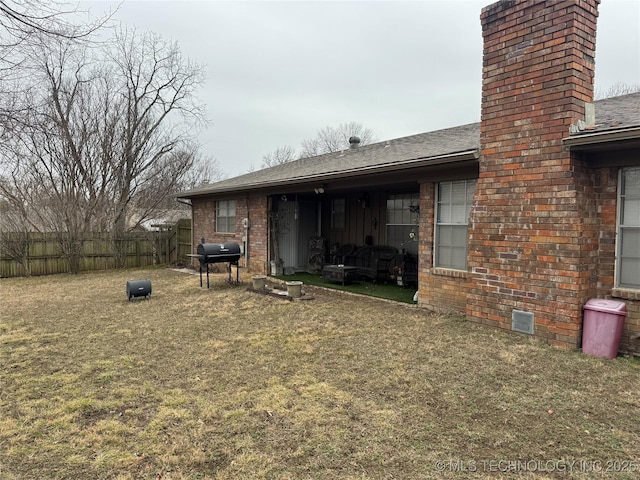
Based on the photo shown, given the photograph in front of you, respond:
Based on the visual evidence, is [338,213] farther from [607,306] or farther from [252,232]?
[607,306]

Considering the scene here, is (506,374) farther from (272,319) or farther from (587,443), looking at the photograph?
(272,319)

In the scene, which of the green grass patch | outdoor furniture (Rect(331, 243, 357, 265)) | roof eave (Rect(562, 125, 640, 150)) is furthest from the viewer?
outdoor furniture (Rect(331, 243, 357, 265))

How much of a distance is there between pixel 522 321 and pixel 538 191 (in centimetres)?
168

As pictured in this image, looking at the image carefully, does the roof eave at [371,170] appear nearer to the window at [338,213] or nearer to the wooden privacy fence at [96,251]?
the window at [338,213]

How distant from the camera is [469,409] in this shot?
326 centimetres

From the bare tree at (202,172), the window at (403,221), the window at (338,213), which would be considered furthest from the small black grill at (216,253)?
the bare tree at (202,172)

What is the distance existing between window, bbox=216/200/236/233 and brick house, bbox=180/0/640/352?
7.35 m

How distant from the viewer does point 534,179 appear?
4.97 meters

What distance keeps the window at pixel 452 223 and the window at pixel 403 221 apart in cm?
288

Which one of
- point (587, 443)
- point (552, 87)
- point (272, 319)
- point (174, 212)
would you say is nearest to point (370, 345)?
point (272, 319)

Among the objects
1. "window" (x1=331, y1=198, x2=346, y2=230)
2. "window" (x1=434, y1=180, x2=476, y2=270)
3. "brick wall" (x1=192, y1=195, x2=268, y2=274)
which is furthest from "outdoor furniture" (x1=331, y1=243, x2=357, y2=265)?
"window" (x1=434, y1=180, x2=476, y2=270)

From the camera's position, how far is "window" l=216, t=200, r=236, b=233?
1262 cm

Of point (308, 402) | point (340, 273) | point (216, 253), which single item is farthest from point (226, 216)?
point (308, 402)

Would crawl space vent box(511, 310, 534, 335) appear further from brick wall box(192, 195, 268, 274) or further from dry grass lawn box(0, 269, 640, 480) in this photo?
brick wall box(192, 195, 268, 274)
